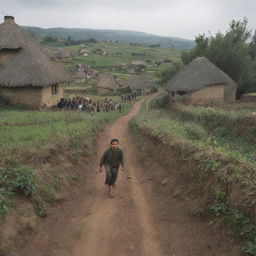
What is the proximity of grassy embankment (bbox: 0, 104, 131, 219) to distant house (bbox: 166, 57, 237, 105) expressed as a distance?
722 inches

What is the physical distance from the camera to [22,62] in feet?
84.0

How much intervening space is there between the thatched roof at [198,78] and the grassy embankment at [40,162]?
18.3 meters

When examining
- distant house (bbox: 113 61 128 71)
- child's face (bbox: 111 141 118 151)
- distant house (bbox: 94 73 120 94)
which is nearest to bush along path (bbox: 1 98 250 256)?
child's face (bbox: 111 141 118 151)

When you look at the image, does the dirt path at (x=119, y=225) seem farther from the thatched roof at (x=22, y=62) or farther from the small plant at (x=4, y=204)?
the thatched roof at (x=22, y=62)

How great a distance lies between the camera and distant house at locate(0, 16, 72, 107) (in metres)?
24.7

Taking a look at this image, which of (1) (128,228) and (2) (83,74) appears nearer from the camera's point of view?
(1) (128,228)

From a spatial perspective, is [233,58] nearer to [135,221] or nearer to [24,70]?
[24,70]

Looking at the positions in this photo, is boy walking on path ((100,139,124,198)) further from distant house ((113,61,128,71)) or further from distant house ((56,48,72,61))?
distant house ((56,48,72,61))

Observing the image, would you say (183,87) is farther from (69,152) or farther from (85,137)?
(69,152)

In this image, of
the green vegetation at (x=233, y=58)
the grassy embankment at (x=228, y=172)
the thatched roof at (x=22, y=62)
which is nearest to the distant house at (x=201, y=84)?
the green vegetation at (x=233, y=58)

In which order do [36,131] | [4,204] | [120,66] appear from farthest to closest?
[120,66], [36,131], [4,204]

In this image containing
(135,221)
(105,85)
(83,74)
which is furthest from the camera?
(83,74)

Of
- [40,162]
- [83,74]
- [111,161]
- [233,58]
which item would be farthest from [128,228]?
[83,74]

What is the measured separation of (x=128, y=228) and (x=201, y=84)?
83.9 ft
